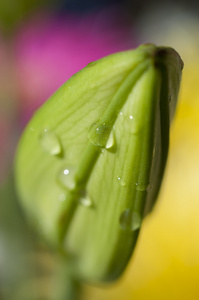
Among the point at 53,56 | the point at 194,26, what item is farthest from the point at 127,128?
the point at 194,26

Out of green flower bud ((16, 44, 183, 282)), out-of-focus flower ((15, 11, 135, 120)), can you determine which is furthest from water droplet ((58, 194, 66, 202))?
out-of-focus flower ((15, 11, 135, 120))

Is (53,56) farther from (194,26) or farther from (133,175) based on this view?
(133,175)

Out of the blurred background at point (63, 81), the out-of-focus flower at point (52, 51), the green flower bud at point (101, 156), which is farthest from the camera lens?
the out-of-focus flower at point (52, 51)

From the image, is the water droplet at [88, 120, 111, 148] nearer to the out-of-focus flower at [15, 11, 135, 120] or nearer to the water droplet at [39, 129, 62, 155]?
the water droplet at [39, 129, 62, 155]

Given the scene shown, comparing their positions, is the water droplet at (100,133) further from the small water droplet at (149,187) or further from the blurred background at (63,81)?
the blurred background at (63,81)

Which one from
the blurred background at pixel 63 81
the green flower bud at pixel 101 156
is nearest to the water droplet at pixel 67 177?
the green flower bud at pixel 101 156

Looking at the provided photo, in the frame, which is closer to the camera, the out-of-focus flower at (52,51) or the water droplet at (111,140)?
the water droplet at (111,140)
